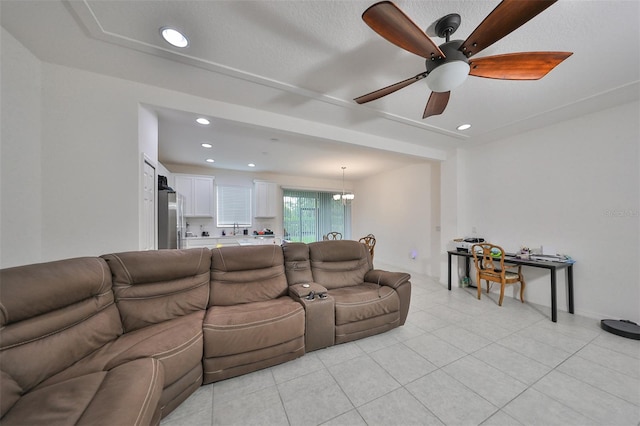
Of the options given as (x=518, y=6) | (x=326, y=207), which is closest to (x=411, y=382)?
(x=518, y=6)

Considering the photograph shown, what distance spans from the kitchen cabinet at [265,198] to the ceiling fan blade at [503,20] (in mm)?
5319

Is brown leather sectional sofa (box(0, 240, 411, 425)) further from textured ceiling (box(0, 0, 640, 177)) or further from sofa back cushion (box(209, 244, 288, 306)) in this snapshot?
textured ceiling (box(0, 0, 640, 177))

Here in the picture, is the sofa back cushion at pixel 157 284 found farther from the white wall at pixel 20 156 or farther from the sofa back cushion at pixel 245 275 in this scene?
the white wall at pixel 20 156

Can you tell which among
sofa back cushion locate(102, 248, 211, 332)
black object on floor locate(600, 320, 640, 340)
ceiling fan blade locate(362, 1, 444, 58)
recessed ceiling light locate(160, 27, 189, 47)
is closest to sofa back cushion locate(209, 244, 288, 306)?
sofa back cushion locate(102, 248, 211, 332)

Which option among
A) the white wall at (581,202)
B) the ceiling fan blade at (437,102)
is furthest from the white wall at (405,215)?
the ceiling fan blade at (437,102)

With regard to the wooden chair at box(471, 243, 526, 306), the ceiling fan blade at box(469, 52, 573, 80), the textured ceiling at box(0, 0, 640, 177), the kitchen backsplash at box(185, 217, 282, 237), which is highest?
the textured ceiling at box(0, 0, 640, 177)

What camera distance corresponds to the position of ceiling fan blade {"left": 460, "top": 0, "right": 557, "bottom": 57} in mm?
1038

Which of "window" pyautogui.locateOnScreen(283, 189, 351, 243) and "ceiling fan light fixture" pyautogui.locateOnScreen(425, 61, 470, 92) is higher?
"ceiling fan light fixture" pyautogui.locateOnScreen(425, 61, 470, 92)

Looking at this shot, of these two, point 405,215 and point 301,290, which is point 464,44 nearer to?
point 301,290

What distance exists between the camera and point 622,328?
2369mm

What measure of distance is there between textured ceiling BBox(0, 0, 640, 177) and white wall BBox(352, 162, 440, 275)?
2.06 m

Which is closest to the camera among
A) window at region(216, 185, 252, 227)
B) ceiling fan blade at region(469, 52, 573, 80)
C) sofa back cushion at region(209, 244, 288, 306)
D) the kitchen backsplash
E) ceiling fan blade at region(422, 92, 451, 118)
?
ceiling fan blade at region(469, 52, 573, 80)

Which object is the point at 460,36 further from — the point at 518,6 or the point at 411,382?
the point at 411,382

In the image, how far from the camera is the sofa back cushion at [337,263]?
276 centimetres
